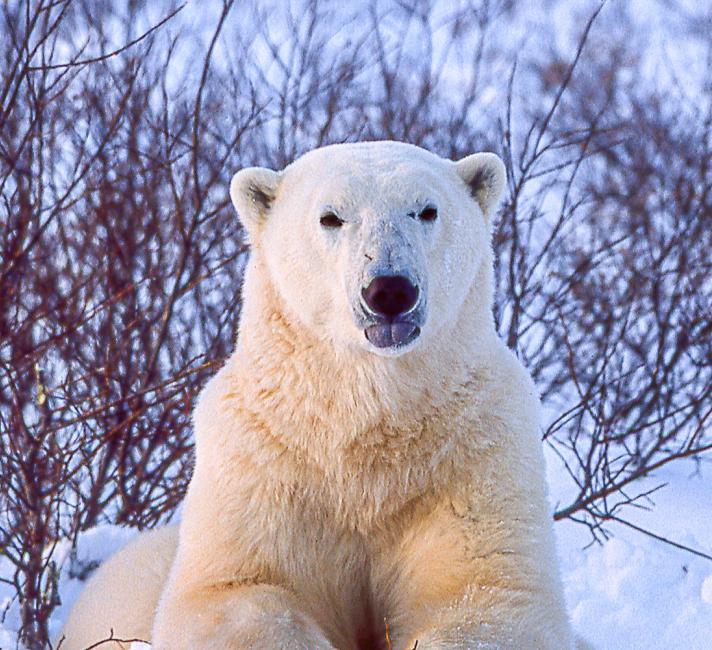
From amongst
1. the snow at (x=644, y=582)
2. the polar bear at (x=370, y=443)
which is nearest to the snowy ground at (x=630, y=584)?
the snow at (x=644, y=582)

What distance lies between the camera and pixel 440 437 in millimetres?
2049

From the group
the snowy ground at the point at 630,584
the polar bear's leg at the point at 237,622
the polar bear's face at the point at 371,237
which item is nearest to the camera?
the polar bear's leg at the point at 237,622

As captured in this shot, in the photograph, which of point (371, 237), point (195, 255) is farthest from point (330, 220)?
point (195, 255)

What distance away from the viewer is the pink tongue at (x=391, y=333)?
6.13 feet

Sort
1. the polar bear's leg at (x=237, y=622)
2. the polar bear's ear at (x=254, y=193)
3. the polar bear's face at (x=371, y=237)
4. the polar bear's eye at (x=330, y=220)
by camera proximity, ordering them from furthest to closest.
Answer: the polar bear's ear at (x=254, y=193) < the polar bear's eye at (x=330, y=220) < the polar bear's face at (x=371, y=237) < the polar bear's leg at (x=237, y=622)

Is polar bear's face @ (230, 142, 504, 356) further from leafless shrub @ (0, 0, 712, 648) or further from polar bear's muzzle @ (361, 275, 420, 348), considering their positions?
leafless shrub @ (0, 0, 712, 648)

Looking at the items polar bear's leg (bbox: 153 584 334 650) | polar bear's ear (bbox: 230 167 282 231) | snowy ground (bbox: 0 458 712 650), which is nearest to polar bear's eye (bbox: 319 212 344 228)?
polar bear's ear (bbox: 230 167 282 231)

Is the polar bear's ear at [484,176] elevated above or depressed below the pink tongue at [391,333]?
above

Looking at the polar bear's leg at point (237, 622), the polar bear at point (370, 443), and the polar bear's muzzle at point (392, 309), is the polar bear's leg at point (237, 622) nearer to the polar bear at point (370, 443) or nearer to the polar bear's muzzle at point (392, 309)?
the polar bear at point (370, 443)

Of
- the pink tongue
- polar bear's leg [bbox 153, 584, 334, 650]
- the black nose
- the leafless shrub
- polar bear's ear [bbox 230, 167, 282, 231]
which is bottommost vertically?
polar bear's leg [bbox 153, 584, 334, 650]

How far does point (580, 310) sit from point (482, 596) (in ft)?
13.6

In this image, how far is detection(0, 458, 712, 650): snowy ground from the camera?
10.3 feet

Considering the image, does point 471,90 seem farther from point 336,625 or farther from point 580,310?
point 336,625

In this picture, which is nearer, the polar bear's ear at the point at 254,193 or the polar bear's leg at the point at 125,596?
the polar bear's ear at the point at 254,193
